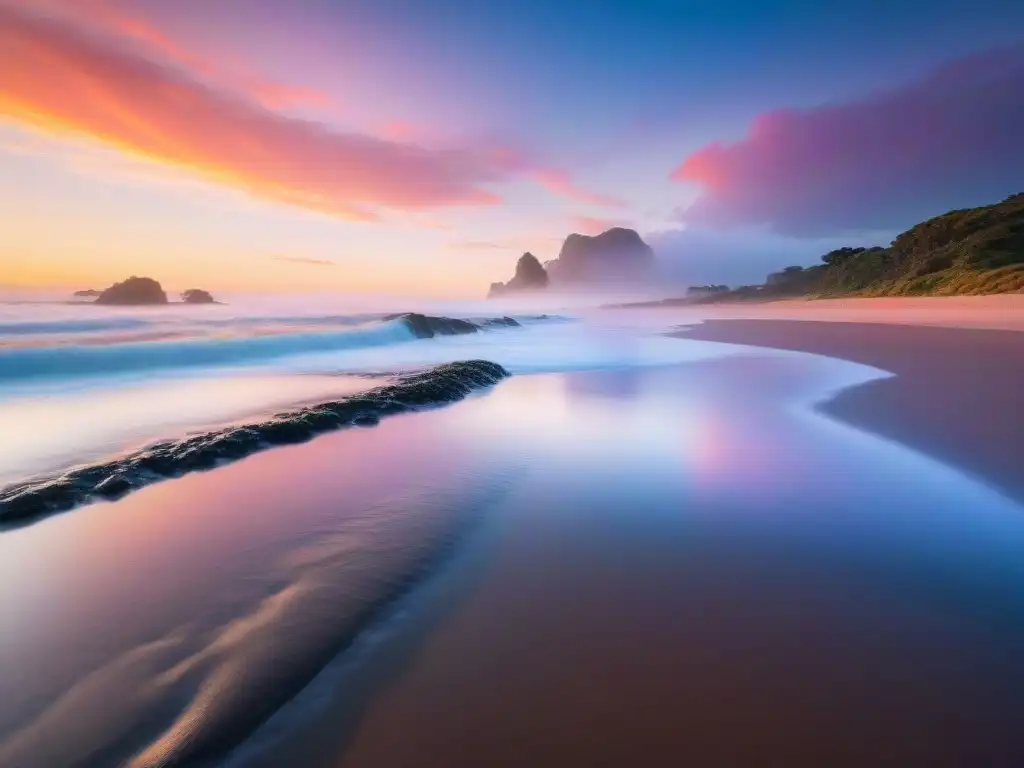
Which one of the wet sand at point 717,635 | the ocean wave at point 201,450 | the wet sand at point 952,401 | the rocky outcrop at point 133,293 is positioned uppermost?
the rocky outcrop at point 133,293

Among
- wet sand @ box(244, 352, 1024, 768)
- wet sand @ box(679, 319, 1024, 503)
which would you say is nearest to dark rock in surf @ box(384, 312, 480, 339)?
wet sand @ box(679, 319, 1024, 503)

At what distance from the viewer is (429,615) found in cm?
253

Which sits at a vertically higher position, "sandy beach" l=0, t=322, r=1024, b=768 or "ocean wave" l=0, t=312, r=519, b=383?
"ocean wave" l=0, t=312, r=519, b=383

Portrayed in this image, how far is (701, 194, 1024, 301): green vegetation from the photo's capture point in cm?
3350

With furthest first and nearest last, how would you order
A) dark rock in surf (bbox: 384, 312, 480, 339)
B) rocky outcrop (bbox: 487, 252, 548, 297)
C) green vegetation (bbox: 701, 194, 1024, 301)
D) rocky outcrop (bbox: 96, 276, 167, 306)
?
1. rocky outcrop (bbox: 487, 252, 548, 297)
2. rocky outcrop (bbox: 96, 276, 167, 306)
3. green vegetation (bbox: 701, 194, 1024, 301)
4. dark rock in surf (bbox: 384, 312, 480, 339)

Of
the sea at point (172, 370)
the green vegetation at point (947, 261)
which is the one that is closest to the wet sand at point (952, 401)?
the sea at point (172, 370)

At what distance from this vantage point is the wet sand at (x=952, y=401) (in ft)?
16.8

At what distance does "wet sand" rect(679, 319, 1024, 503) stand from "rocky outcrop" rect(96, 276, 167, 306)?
43.7 metres

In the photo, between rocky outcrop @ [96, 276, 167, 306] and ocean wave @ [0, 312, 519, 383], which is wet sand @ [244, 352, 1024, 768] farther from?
rocky outcrop @ [96, 276, 167, 306]

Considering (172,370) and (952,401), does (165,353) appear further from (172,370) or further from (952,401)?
(952,401)

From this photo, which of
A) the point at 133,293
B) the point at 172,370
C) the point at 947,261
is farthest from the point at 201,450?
the point at 947,261

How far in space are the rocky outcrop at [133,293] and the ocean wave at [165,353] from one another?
27.4 meters

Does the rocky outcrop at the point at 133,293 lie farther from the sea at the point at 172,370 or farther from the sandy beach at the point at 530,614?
the sandy beach at the point at 530,614

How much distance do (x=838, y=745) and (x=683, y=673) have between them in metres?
0.55
